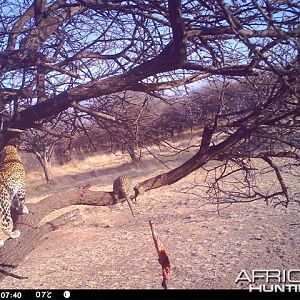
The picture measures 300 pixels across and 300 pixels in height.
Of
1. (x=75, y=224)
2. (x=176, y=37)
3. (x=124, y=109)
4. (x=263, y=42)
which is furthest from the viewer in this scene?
(x=75, y=224)

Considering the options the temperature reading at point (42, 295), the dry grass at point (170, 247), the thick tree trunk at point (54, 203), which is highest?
the thick tree trunk at point (54, 203)

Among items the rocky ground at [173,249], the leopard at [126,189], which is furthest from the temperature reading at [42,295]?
the rocky ground at [173,249]

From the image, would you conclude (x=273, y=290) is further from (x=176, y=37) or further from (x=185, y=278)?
(x=176, y=37)

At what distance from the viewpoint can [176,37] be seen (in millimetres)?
2934

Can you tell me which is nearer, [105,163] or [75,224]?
[75,224]

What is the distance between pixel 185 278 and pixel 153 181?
4183mm

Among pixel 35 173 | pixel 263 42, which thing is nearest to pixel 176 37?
pixel 263 42

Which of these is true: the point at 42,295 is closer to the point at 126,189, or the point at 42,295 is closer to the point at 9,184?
the point at 9,184

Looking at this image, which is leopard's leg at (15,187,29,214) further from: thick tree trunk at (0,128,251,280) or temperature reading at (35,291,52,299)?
temperature reading at (35,291,52,299)

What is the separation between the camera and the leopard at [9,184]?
520 centimetres

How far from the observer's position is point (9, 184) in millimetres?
5379

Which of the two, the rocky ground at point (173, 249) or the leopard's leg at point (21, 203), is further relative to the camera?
the rocky ground at point (173, 249)

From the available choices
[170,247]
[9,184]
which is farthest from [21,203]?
[170,247]

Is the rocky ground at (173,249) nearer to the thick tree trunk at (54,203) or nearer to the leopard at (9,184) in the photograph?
the leopard at (9,184)
